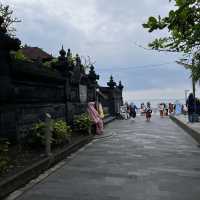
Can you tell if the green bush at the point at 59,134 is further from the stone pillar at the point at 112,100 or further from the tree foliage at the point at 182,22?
the stone pillar at the point at 112,100

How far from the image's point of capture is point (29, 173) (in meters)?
9.62

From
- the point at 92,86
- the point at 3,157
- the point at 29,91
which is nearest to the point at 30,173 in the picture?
the point at 3,157

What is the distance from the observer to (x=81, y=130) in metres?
19.0

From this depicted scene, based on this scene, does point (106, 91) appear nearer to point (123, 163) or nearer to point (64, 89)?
point (64, 89)

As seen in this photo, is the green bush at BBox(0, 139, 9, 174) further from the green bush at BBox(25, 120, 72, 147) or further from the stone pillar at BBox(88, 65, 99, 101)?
the stone pillar at BBox(88, 65, 99, 101)

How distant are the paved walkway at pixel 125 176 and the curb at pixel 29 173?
28 cm

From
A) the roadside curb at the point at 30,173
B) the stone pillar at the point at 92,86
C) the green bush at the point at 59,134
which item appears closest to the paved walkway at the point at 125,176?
the roadside curb at the point at 30,173

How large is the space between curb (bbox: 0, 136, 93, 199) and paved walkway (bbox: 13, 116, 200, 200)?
0.91 ft

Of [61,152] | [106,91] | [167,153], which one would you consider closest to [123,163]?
[61,152]

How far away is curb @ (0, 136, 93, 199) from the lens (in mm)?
8233

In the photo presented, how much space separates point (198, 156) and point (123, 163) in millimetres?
3254

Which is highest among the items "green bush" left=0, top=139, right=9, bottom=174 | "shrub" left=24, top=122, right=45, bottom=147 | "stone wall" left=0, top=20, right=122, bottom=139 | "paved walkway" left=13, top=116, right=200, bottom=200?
"stone wall" left=0, top=20, right=122, bottom=139

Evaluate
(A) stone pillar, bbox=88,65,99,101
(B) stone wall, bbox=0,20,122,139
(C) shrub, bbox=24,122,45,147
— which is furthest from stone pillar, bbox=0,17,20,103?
(A) stone pillar, bbox=88,65,99,101

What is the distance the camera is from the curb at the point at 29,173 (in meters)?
8.23
